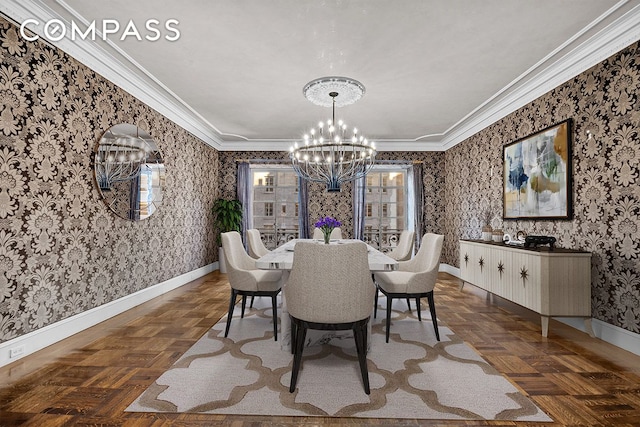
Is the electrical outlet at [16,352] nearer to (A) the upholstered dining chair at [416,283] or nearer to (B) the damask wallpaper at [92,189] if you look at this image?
(B) the damask wallpaper at [92,189]

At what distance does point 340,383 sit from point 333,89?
9.61 ft

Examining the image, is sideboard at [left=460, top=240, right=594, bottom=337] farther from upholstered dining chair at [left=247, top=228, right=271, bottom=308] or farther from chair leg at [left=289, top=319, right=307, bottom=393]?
upholstered dining chair at [left=247, top=228, right=271, bottom=308]

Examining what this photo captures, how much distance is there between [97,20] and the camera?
268 cm

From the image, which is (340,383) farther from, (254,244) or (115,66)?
(115,66)

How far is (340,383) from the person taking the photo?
6.84 feet

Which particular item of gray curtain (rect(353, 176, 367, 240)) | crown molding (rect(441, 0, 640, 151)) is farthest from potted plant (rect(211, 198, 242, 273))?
crown molding (rect(441, 0, 640, 151))

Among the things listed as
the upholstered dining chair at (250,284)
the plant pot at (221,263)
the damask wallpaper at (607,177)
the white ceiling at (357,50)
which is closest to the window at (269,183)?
the plant pot at (221,263)

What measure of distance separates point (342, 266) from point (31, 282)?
2.48 metres

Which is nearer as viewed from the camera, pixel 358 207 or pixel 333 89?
pixel 333 89

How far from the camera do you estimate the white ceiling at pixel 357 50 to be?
2490mm

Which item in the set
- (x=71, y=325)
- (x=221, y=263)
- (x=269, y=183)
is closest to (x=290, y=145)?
(x=269, y=183)

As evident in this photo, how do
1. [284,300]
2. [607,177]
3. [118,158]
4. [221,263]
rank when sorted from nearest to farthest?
[284,300], [607,177], [118,158], [221,263]

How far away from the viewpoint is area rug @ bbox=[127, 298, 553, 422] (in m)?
1.80

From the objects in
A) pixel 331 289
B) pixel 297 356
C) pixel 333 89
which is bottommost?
pixel 297 356
